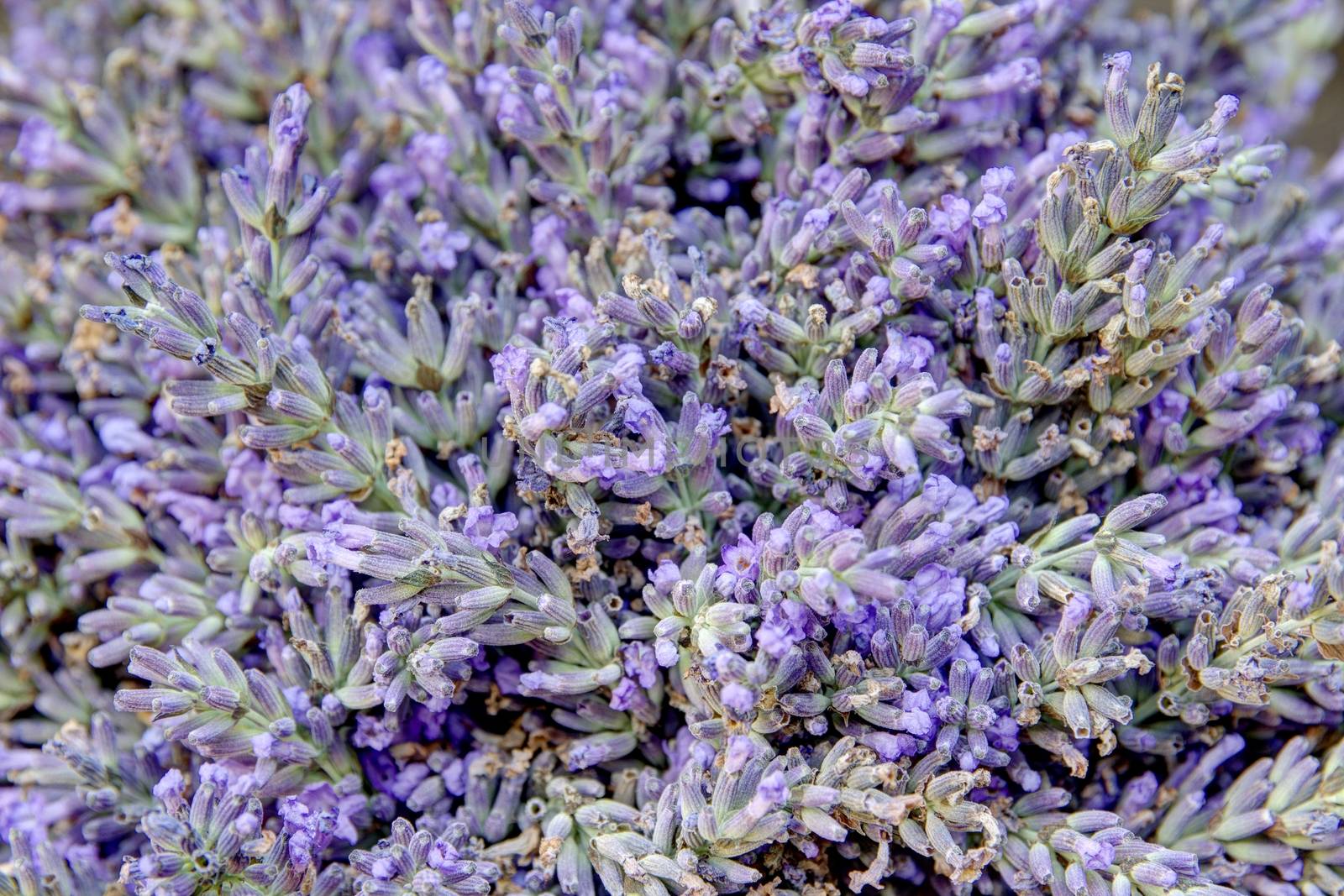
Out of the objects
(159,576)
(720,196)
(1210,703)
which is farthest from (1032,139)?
(159,576)

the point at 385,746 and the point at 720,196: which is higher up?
the point at 720,196

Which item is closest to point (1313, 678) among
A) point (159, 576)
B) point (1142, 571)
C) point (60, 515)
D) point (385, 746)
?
point (1142, 571)

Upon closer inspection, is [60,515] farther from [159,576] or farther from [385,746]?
[385,746]

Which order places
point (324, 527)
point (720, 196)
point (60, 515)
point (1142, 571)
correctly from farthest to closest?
point (720, 196), point (60, 515), point (324, 527), point (1142, 571)

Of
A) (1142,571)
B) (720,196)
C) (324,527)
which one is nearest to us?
(1142,571)

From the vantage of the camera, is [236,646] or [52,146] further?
[52,146]

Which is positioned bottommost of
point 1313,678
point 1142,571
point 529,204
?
point 1313,678

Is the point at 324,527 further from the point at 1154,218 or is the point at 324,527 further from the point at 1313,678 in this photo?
the point at 1313,678
